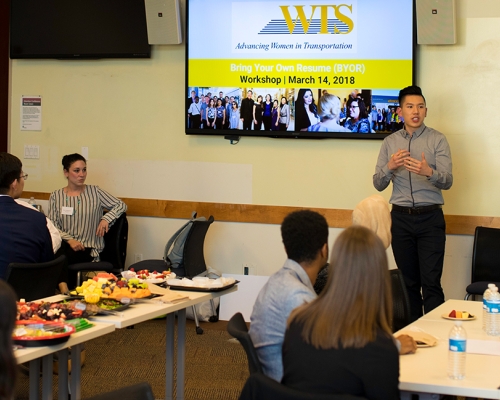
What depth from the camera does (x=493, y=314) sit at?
2883mm

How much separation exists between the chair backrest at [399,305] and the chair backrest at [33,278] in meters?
1.79

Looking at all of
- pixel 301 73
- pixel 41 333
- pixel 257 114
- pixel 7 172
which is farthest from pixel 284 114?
pixel 41 333

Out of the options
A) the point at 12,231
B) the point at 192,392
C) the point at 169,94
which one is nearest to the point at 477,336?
the point at 192,392

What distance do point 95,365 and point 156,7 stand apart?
3.08 m

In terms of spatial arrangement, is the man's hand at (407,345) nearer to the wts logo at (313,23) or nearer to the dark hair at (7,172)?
the dark hair at (7,172)

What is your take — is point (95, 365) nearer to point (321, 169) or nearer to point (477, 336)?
point (321, 169)

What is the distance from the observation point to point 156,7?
598 cm

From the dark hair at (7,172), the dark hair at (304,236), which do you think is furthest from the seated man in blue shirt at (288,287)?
the dark hair at (7,172)

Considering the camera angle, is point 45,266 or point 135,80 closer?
point 45,266

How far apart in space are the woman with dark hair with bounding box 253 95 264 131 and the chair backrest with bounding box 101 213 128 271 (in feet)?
4.55

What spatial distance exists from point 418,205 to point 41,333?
315 centimetres

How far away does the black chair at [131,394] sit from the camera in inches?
74.4

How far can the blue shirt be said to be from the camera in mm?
2398

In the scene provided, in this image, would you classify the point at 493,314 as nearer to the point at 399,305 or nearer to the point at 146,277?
the point at 399,305
